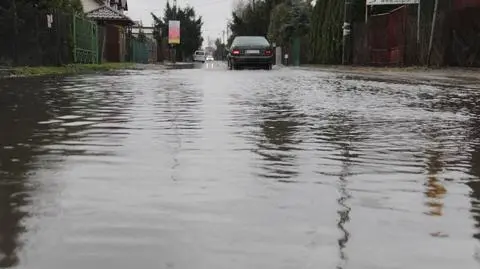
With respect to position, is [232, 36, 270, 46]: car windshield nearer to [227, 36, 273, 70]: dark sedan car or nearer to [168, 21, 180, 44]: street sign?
[227, 36, 273, 70]: dark sedan car

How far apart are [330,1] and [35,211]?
127ft

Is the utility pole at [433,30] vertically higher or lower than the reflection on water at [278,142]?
higher

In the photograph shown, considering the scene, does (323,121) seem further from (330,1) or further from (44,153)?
(330,1)

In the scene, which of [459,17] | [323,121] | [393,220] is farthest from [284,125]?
[459,17]

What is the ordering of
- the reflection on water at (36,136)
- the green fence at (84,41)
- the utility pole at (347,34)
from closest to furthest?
the reflection on water at (36,136) < the green fence at (84,41) < the utility pole at (347,34)

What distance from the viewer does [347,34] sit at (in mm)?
→ 35062

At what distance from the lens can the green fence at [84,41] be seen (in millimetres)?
25689

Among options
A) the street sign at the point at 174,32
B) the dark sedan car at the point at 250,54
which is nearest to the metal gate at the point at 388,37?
the dark sedan car at the point at 250,54

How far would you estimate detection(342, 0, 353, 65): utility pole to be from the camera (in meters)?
34.3

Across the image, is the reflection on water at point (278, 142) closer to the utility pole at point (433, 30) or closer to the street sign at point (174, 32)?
the utility pole at point (433, 30)

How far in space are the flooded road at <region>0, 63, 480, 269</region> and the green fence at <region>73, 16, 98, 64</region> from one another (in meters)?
19.0

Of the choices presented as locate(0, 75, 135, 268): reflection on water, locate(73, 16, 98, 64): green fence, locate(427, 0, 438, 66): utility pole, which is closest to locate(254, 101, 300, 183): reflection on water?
locate(0, 75, 135, 268): reflection on water

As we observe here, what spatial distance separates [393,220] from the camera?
3.01 metres

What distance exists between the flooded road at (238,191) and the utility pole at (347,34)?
2775 cm
